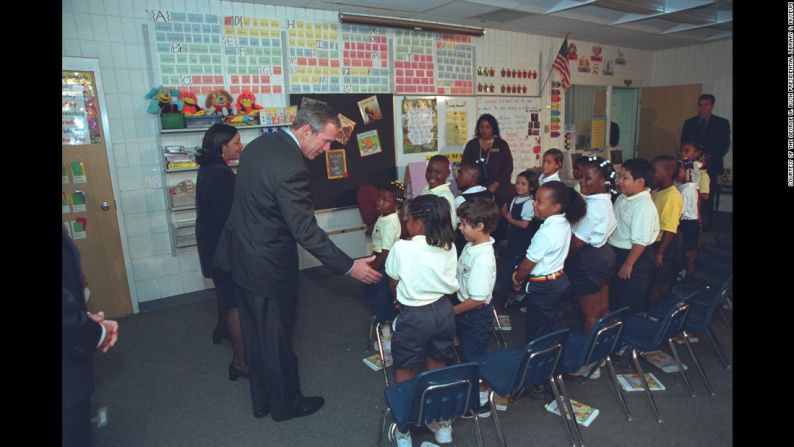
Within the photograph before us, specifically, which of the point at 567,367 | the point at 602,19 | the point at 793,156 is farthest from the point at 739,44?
the point at 602,19

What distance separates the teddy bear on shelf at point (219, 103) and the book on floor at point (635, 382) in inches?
151

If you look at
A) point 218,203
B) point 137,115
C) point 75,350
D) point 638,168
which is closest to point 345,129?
point 137,115

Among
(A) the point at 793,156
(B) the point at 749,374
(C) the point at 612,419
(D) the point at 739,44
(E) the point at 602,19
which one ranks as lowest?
(C) the point at 612,419

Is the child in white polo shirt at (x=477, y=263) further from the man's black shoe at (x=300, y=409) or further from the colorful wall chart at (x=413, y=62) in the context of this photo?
the colorful wall chart at (x=413, y=62)

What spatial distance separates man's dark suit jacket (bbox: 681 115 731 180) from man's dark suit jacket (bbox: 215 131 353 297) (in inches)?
216

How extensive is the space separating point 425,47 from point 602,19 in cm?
218

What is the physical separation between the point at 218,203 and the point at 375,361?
151cm

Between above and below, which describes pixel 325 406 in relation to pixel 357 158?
below

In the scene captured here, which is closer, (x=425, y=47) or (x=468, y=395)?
(x=468, y=395)

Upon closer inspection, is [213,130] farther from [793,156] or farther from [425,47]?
[425,47]

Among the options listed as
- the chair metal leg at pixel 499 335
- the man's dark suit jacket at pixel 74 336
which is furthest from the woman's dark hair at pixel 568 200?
the man's dark suit jacket at pixel 74 336

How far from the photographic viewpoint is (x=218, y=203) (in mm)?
2855

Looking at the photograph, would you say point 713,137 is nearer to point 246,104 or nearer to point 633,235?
point 633,235

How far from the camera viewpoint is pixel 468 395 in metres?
1.94
